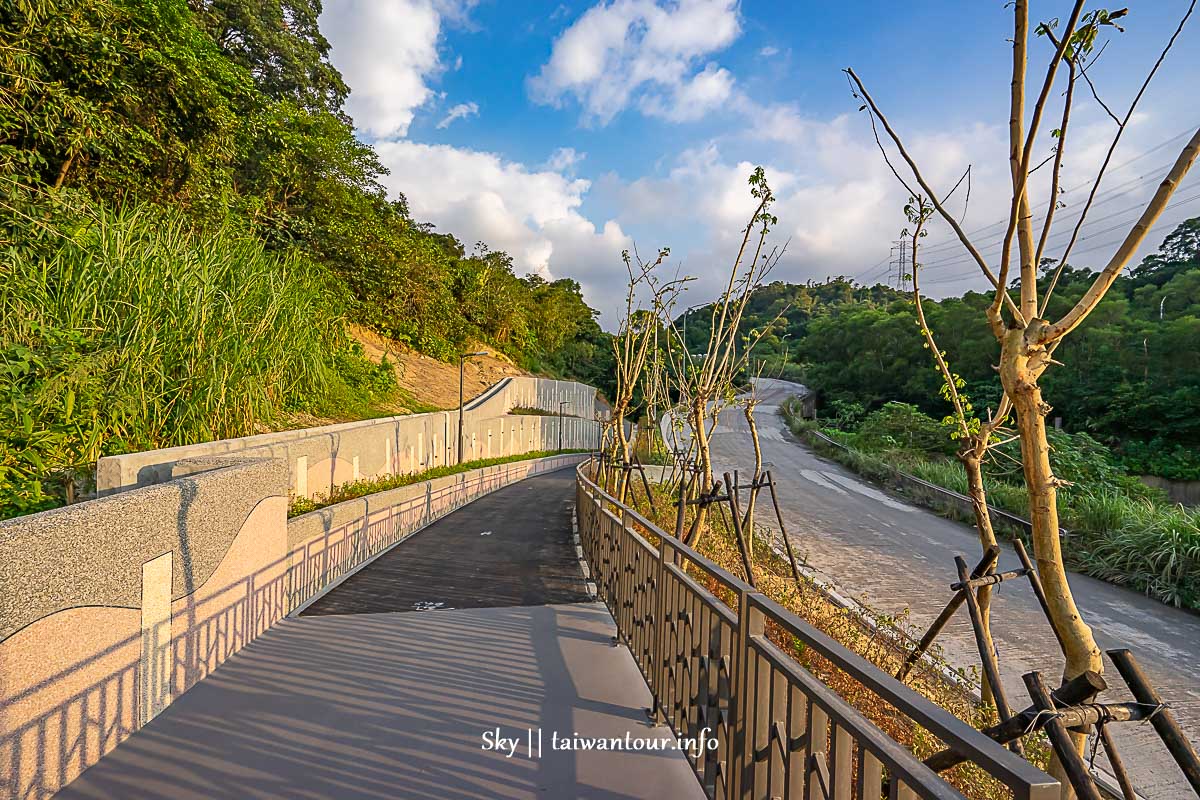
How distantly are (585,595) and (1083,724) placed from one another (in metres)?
4.43

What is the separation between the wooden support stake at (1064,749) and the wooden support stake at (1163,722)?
22cm

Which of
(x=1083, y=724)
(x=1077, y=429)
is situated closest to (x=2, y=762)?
(x=1083, y=724)

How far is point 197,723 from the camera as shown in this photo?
3.07 meters

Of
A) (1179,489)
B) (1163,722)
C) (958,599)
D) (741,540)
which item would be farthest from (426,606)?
(1179,489)

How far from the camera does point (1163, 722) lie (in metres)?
1.70

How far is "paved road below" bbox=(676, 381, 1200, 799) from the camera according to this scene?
→ 555cm

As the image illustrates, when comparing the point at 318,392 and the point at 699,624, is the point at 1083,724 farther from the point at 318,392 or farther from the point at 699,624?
the point at 318,392

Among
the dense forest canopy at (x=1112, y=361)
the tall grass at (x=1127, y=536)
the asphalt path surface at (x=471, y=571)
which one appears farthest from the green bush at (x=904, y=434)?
the asphalt path surface at (x=471, y=571)

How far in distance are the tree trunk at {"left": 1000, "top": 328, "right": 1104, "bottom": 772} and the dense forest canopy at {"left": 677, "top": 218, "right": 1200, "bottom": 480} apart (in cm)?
808

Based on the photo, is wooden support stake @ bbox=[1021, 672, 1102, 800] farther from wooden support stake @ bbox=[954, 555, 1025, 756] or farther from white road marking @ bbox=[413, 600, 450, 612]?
white road marking @ bbox=[413, 600, 450, 612]

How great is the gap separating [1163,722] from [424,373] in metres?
24.6

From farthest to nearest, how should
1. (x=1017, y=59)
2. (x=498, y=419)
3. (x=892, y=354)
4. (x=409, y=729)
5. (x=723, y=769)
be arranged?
(x=892, y=354) → (x=498, y=419) → (x=409, y=729) → (x=723, y=769) → (x=1017, y=59)

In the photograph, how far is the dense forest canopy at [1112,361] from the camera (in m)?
18.3

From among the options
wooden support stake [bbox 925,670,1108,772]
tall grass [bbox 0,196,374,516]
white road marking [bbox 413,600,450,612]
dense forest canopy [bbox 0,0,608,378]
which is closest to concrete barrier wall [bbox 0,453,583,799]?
white road marking [bbox 413,600,450,612]
